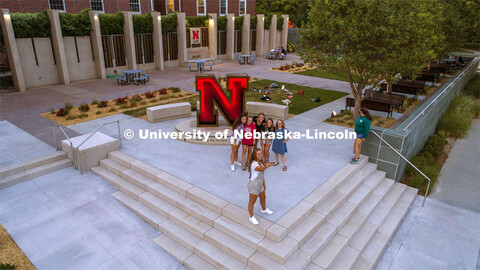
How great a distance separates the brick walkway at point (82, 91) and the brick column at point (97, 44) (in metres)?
1.00

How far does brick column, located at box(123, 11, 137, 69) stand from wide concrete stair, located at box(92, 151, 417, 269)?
1839cm

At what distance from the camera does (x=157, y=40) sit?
→ 1101 inches

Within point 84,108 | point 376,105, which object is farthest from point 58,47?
point 376,105

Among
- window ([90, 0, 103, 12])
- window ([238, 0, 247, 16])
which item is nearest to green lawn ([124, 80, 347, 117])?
window ([90, 0, 103, 12])

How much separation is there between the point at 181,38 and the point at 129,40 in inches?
214

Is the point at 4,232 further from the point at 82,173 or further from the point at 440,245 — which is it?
the point at 440,245

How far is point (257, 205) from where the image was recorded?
7.97 meters

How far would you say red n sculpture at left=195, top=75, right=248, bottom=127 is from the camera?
1196 cm

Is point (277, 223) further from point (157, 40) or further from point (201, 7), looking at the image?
point (201, 7)

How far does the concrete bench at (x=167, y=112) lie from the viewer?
1430cm

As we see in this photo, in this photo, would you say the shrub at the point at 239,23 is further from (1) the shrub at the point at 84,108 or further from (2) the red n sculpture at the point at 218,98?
(2) the red n sculpture at the point at 218,98

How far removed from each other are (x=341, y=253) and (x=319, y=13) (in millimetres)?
9814

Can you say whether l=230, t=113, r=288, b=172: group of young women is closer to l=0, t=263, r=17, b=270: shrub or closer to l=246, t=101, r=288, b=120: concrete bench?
l=246, t=101, r=288, b=120: concrete bench

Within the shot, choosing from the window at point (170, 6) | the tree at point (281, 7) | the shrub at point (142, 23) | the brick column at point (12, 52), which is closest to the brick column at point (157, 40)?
the shrub at point (142, 23)
